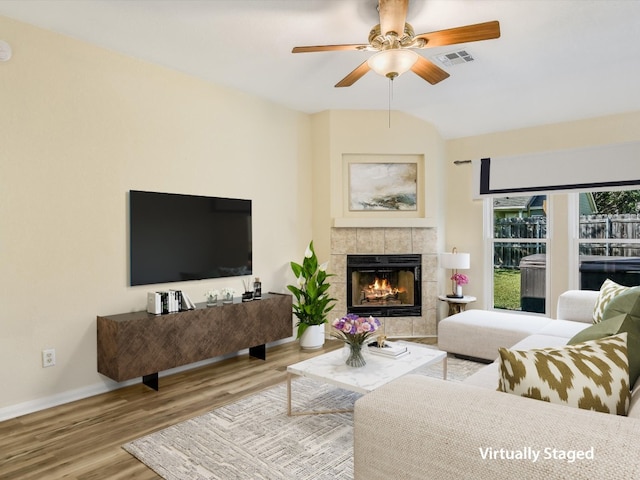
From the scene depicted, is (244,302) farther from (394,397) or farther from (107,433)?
(394,397)

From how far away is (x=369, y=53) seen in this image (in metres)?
3.59

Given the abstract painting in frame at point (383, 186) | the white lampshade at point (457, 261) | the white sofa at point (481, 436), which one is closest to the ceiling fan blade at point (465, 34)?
the white sofa at point (481, 436)

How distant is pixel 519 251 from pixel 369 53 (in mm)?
3110

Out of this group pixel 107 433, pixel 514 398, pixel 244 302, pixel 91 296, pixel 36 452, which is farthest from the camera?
pixel 244 302

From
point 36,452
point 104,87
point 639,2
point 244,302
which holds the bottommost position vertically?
point 36,452

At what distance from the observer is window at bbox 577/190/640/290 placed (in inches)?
180

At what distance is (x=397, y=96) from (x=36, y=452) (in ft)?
13.9

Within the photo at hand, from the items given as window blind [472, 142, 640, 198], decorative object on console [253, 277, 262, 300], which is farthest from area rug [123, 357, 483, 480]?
window blind [472, 142, 640, 198]

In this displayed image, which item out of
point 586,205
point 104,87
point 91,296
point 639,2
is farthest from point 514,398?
point 586,205

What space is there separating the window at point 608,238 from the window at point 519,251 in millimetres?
401

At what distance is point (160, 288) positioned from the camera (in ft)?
12.5

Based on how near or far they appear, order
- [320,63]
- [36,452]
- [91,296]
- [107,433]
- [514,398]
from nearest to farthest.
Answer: [514,398] → [36,452] → [107,433] → [91,296] → [320,63]

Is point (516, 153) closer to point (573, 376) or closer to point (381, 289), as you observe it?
point (381, 289)

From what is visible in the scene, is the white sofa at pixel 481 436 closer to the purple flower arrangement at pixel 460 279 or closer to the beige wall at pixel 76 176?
the beige wall at pixel 76 176
